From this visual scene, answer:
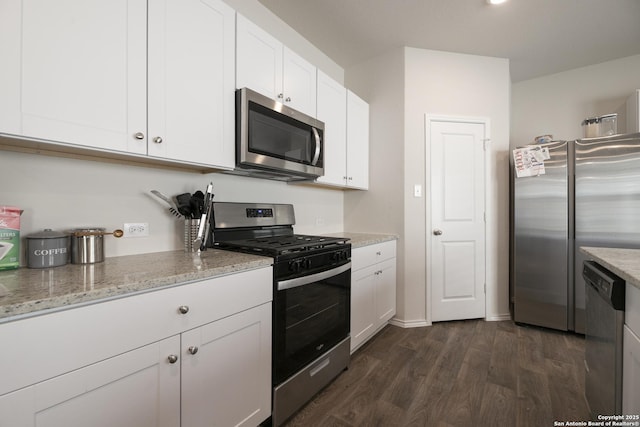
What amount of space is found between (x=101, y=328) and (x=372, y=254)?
187 centimetres

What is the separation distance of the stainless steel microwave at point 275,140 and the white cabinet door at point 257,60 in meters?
0.11

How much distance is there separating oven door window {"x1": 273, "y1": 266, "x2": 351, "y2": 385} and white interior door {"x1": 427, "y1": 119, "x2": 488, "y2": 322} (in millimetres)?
1369

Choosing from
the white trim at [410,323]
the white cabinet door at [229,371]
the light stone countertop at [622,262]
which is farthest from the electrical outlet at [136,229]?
the white trim at [410,323]

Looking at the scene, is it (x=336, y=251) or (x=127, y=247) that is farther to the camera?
(x=336, y=251)

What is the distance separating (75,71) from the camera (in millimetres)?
1037

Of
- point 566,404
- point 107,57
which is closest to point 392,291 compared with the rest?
point 566,404

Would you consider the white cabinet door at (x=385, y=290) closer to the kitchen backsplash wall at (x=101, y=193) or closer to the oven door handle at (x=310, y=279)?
the oven door handle at (x=310, y=279)

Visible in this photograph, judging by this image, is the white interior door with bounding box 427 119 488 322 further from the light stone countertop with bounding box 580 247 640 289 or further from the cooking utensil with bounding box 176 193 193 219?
the cooking utensil with bounding box 176 193 193 219

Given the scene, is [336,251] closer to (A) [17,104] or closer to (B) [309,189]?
(B) [309,189]

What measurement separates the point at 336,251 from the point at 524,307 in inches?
88.8

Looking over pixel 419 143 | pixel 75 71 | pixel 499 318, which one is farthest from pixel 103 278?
pixel 499 318

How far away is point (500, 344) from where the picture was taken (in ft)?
7.91

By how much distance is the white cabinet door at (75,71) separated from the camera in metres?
0.92

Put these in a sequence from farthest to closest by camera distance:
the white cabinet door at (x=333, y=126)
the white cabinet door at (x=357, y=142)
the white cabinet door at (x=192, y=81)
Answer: the white cabinet door at (x=357, y=142), the white cabinet door at (x=333, y=126), the white cabinet door at (x=192, y=81)
